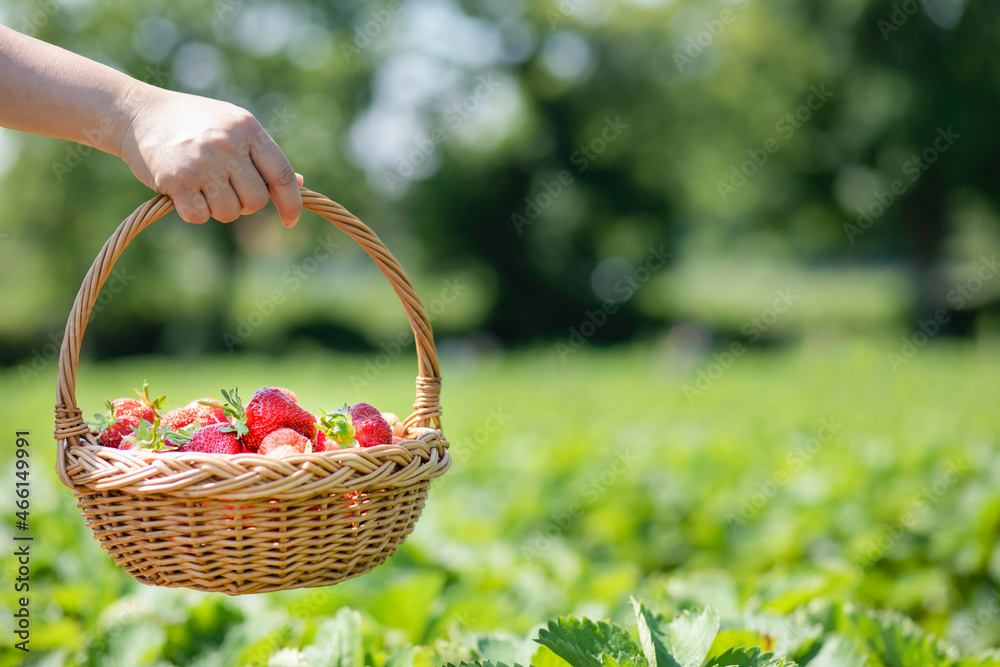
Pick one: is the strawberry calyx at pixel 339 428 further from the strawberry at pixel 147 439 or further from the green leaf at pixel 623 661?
the green leaf at pixel 623 661

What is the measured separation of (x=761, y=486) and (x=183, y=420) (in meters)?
2.66

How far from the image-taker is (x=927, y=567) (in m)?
2.89

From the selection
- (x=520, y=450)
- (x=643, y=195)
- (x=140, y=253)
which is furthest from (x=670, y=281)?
(x=520, y=450)

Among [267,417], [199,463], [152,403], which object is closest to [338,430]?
[267,417]

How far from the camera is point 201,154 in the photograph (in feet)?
4.16

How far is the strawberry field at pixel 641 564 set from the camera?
1.53 m

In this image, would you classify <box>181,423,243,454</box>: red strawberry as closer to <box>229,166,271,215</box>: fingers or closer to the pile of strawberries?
the pile of strawberries

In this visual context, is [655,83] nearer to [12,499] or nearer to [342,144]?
[342,144]

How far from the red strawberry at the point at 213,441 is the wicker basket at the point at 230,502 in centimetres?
15

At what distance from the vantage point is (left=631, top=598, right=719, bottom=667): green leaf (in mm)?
1278

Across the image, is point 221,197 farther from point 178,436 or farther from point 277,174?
point 178,436

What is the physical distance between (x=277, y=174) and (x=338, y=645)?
0.93 m

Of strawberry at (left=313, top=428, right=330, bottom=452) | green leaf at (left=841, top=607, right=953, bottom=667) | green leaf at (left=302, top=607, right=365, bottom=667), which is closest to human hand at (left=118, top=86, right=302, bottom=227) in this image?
strawberry at (left=313, top=428, right=330, bottom=452)

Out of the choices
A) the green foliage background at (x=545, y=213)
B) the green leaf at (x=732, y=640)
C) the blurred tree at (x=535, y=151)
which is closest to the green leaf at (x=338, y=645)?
the green leaf at (x=732, y=640)
